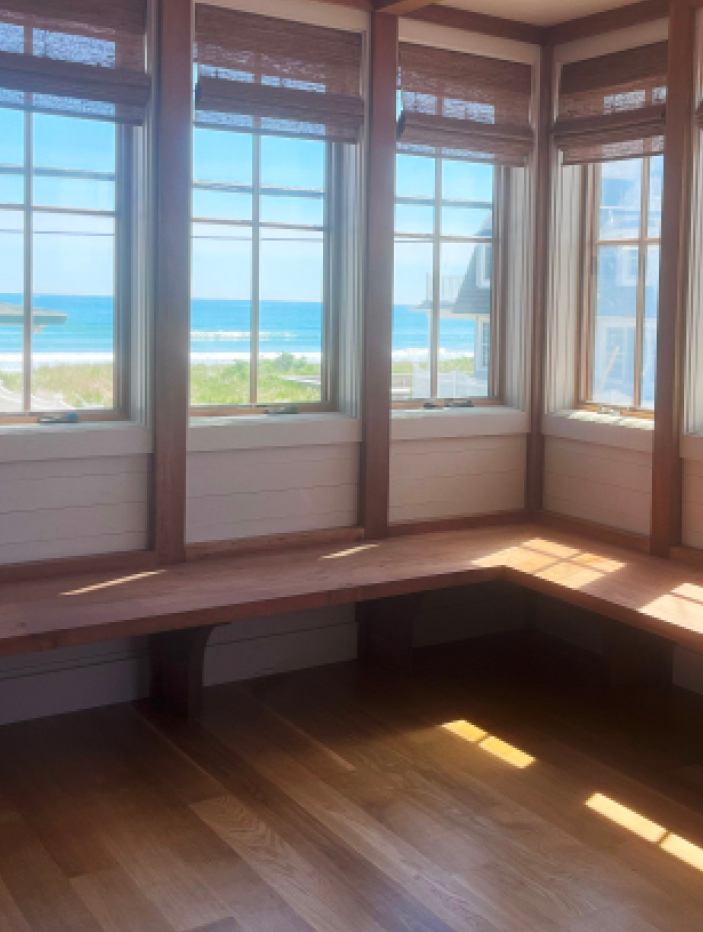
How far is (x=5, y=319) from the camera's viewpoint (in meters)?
4.07

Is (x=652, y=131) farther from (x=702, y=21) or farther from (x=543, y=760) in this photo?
(x=543, y=760)

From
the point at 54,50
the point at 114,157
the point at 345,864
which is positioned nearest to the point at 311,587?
the point at 345,864

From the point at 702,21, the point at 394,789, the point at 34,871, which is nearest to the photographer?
the point at 34,871

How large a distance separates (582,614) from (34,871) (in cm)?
274

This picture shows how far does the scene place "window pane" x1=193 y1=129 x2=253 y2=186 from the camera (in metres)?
4.36

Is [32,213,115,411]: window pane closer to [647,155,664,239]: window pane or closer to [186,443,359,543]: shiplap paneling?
[186,443,359,543]: shiplap paneling

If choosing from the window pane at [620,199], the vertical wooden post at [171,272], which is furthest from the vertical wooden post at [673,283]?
the vertical wooden post at [171,272]

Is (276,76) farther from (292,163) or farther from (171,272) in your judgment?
(171,272)

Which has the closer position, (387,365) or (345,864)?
(345,864)

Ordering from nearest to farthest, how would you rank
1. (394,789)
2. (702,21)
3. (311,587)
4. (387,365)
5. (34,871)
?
(34,871), (394,789), (311,587), (702,21), (387,365)

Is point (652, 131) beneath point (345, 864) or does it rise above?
above

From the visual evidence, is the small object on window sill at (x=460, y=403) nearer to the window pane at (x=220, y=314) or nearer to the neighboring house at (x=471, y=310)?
the neighboring house at (x=471, y=310)

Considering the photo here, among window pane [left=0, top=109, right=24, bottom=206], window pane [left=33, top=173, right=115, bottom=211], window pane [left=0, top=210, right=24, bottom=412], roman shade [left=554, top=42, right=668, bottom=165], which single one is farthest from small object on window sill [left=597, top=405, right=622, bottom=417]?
window pane [left=0, top=109, right=24, bottom=206]

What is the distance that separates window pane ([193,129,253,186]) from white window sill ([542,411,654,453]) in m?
1.73
